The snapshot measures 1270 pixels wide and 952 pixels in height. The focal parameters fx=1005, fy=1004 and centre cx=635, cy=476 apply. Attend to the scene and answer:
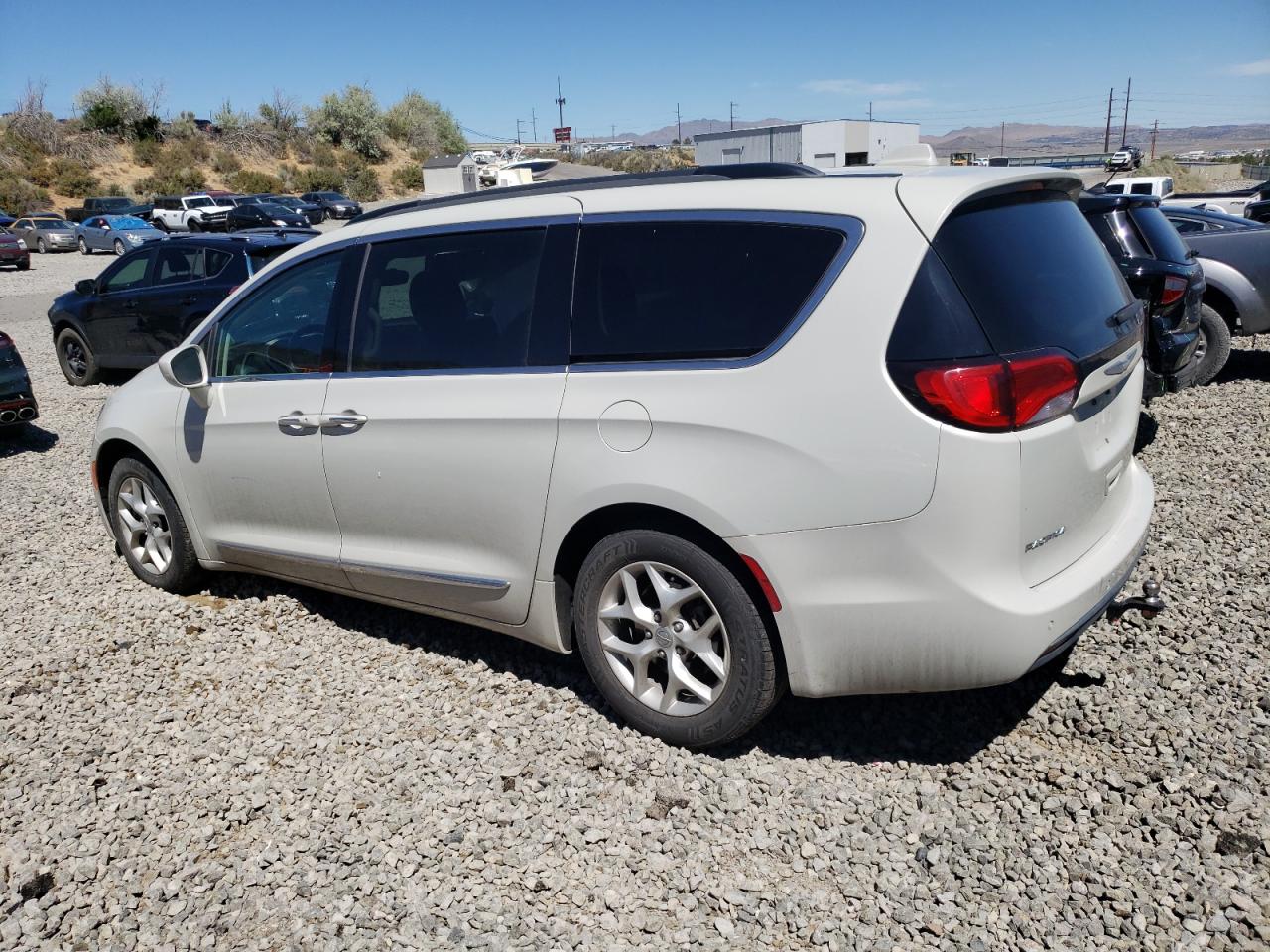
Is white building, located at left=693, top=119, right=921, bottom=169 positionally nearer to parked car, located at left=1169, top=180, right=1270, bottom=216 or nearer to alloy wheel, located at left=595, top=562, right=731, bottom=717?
parked car, located at left=1169, top=180, right=1270, bottom=216

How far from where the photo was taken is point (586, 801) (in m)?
3.29

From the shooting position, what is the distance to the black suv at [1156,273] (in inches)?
257

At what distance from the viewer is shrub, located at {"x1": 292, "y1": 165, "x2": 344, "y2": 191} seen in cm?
6316

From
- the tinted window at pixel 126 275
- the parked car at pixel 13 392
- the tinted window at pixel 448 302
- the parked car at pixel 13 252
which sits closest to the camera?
the tinted window at pixel 448 302

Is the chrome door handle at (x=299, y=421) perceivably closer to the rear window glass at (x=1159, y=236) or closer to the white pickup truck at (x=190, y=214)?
the rear window glass at (x=1159, y=236)

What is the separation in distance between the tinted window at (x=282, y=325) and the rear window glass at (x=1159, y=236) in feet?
18.4

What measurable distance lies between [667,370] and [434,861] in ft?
5.50

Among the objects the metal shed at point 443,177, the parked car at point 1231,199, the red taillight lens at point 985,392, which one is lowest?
the parked car at point 1231,199

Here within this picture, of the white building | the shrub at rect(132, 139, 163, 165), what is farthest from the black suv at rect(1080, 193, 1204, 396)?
the shrub at rect(132, 139, 163, 165)

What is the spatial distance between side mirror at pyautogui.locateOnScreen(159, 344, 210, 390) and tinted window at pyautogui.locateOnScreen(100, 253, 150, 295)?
745 centimetres

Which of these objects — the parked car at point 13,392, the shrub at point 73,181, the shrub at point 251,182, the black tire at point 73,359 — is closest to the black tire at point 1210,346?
the parked car at point 13,392

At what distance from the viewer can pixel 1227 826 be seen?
292cm

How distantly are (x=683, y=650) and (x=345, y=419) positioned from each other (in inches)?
66.4

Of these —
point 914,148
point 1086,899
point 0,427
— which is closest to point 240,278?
point 0,427
